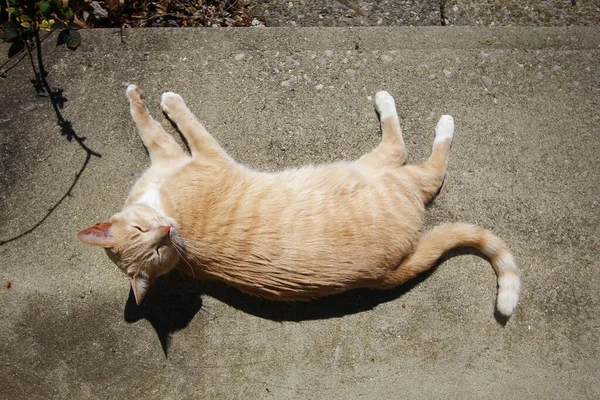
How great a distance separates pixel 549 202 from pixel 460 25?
1294 millimetres

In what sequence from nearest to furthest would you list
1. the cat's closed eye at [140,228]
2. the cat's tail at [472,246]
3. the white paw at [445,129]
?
the cat's closed eye at [140,228], the cat's tail at [472,246], the white paw at [445,129]

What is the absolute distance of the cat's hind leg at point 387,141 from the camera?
2.39 metres

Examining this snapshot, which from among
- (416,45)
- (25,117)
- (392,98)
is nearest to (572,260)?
(392,98)

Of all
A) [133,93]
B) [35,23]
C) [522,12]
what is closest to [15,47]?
[35,23]

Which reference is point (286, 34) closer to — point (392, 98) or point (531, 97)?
point (392, 98)

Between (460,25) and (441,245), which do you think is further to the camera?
(460,25)

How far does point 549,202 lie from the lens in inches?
98.3

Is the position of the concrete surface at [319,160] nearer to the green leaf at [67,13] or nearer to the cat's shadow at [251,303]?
the cat's shadow at [251,303]

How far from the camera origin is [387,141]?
96.7 inches

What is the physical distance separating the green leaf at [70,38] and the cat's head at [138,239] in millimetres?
1276

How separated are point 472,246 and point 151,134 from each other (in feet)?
6.23

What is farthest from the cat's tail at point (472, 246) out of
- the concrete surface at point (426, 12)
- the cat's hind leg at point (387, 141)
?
the concrete surface at point (426, 12)

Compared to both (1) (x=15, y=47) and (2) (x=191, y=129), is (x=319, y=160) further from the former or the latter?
(1) (x=15, y=47)

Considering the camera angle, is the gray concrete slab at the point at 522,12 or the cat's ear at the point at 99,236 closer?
the cat's ear at the point at 99,236
